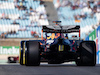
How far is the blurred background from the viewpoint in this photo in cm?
3453

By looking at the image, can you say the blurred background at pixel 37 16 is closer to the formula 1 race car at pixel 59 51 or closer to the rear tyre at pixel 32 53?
the formula 1 race car at pixel 59 51

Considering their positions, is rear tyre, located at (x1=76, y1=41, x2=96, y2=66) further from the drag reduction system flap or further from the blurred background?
the blurred background

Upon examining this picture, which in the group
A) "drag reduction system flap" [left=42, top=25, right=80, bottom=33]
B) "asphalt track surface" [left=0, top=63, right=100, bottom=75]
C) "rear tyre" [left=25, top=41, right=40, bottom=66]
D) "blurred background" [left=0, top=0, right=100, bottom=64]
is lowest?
"asphalt track surface" [left=0, top=63, right=100, bottom=75]

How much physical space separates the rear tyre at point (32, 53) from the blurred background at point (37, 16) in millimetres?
23047

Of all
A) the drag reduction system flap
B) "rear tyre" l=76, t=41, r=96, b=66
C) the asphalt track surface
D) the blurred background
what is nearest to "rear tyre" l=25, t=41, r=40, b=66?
the asphalt track surface

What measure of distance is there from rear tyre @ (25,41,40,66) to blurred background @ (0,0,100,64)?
75.6ft

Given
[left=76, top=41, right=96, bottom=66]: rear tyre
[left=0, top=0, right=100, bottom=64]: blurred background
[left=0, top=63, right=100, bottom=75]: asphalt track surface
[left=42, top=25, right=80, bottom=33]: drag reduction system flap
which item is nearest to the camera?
[left=0, top=63, right=100, bottom=75]: asphalt track surface

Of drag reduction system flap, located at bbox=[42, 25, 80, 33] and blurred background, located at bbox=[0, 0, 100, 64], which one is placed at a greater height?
blurred background, located at bbox=[0, 0, 100, 64]

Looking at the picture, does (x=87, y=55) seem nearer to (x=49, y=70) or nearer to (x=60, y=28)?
(x=60, y=28)

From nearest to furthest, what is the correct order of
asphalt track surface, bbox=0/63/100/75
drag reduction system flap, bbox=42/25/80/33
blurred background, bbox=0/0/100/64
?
asphalt track surface, bbox=0/63/100/75, drag reduction system flap, bbox=42/25/80/33, blurred background, bbox=0/0/100/64

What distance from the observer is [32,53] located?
8.76 meters

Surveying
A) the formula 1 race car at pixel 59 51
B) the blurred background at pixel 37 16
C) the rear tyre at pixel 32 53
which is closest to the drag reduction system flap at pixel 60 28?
the formula 1 race car at pixel 59 51

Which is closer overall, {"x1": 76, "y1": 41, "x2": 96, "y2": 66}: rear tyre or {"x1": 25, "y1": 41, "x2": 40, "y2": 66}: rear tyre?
{"x1": 25, "y1": 41, "x2": 40, "y2": 66}: rear tyre

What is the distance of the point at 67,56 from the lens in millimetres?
9102
